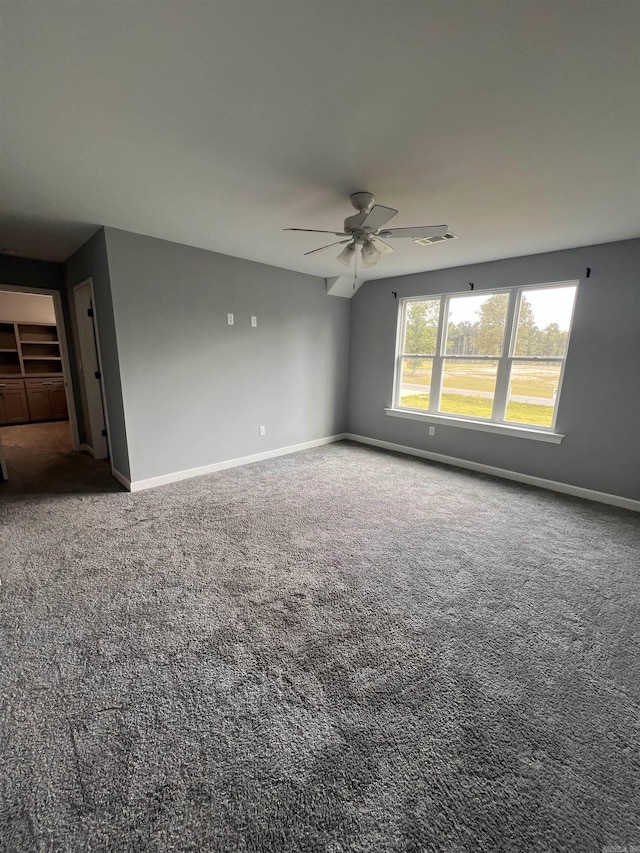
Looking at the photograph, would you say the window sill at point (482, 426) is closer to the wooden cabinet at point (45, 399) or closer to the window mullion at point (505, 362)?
the window mullion at point (505, 362)

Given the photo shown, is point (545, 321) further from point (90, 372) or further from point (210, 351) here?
point (90, 372)

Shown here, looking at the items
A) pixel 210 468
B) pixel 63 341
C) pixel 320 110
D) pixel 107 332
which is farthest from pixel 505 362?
pixel 63 341

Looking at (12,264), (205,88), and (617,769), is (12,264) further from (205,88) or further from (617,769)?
(617,769)

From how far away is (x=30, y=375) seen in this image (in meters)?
6.26

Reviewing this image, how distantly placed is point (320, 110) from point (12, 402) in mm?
7144

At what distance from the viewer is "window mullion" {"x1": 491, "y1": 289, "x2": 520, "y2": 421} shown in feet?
12.9

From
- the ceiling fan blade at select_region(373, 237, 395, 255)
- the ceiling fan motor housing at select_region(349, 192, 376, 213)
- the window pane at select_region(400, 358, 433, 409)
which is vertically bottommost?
the window pane at select_region(400, 358, 433, 409)

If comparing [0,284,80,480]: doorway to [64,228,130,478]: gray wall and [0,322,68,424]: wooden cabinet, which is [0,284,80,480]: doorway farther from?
[64,228,130,478]: gray wall

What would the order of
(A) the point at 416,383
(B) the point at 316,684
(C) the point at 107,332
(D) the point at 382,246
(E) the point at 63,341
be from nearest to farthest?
(B) the point at 316,684 < (D) the point at 382,246 < (C) the point at 107,332 < (E) the point at 63,341 < (A) the point at 416,383

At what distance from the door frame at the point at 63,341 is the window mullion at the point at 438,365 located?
494 centimetres

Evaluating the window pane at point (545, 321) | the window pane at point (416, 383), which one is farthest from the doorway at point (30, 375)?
the window pane at point (545, 321)

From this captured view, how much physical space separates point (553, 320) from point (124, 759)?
15.4 ft

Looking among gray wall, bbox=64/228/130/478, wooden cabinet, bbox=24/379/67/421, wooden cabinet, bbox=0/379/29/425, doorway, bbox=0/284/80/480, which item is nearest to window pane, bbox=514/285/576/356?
gray wall, bbox=64/228/130/478

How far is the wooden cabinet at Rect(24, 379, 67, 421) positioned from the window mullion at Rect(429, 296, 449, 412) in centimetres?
671
